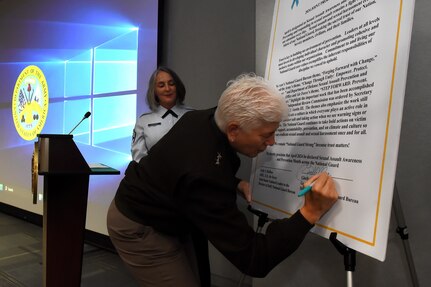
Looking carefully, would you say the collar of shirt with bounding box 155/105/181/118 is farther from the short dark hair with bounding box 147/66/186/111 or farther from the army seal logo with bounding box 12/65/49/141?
the army seal logo with bounding box 12/65/49/141

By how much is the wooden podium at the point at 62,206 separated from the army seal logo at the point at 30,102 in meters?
2.39

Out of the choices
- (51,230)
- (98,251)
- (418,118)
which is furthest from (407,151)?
(98,251)

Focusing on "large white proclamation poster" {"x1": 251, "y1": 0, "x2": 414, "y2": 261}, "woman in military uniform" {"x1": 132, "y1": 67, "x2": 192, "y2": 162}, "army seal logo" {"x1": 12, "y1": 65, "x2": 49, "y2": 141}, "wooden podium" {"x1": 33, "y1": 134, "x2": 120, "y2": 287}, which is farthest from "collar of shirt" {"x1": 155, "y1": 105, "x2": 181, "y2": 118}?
"army seal logo" {"x1": 12, "y1": 65, "x2": 49, "y2": 141}

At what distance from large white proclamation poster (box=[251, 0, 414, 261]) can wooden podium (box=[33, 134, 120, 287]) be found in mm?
1055

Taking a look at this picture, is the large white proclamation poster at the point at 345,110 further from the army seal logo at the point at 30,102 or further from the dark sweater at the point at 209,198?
the army seal logo at the point at 30,102

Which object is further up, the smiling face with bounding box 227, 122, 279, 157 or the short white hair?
the short white hair

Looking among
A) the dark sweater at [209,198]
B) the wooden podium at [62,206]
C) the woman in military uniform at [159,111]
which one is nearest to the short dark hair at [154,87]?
the woman in military uniform at [159,111]

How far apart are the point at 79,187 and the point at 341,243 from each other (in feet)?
4.67

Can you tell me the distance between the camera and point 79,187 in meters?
1.86

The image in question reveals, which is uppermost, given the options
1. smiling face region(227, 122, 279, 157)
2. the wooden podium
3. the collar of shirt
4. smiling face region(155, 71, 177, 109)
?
smiling face region(155, 71, 177, 109)

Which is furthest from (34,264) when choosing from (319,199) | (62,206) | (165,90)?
(319,199)

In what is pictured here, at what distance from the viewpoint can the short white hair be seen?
0.92 m

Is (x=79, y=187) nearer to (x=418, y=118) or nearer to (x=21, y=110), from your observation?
(x=418, y=118)

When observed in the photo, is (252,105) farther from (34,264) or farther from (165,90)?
(34,264)
